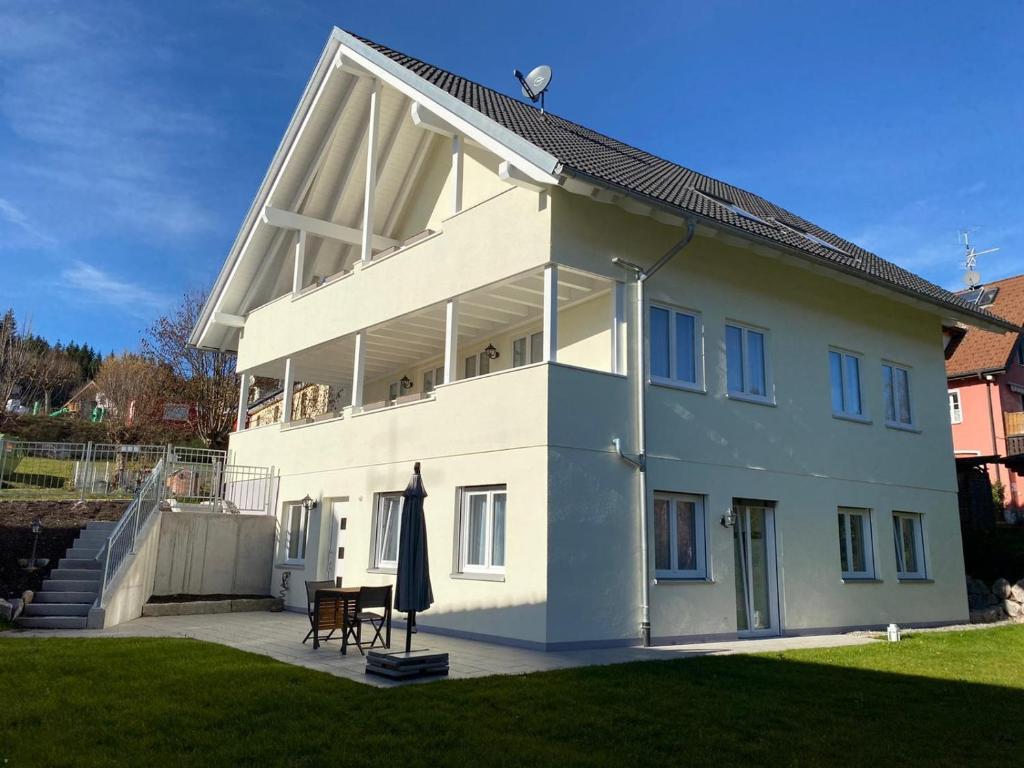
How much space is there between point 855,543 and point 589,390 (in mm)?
7750

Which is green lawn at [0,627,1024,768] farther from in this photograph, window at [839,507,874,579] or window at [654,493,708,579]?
window at [839,507,874,579]

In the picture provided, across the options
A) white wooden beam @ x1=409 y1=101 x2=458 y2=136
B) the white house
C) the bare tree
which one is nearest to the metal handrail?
the white house

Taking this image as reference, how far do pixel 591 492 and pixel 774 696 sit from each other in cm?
441

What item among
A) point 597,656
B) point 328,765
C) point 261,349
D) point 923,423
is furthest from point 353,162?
point 328,765

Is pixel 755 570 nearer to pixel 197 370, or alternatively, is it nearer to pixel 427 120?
pixel 427 120

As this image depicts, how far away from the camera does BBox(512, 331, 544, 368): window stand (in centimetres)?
1611

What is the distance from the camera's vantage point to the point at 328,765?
5723 millimetres

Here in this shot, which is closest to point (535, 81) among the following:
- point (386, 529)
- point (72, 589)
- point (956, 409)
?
point (386, 529)


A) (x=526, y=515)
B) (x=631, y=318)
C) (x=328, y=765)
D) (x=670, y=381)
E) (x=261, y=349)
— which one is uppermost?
(x=261, y=349)

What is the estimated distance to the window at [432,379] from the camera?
19703 millimetres

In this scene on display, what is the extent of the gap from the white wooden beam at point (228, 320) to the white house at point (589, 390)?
8.22 feet

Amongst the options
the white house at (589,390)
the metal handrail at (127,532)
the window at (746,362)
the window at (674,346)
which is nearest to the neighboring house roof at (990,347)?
the white house at (589,390)

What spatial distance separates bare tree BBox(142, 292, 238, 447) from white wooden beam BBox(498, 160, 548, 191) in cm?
2733

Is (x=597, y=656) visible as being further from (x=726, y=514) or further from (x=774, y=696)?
(x=726, y=514)
